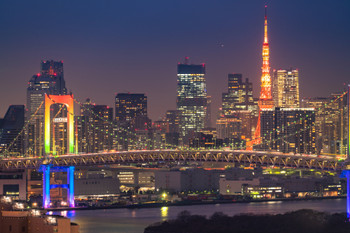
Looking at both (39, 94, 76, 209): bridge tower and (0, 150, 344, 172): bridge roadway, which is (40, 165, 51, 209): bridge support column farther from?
(0, 150, 344, 172): bridge roadway

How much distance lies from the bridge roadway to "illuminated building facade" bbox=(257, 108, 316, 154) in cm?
3602

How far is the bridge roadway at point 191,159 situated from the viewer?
147 feet

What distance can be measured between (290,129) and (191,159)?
157 feet

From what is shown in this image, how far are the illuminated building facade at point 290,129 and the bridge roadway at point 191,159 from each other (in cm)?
3602

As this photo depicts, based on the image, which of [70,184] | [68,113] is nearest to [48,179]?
[70,184]

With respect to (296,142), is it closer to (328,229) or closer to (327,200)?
(327,200)

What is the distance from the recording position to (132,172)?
281ft

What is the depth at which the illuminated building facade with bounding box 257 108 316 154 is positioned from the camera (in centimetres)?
9269

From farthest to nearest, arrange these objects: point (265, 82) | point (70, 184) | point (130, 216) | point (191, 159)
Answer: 1. point (265, 82)
2. point (70, 184)
3. point (130, 216)
4. point (191, 159)

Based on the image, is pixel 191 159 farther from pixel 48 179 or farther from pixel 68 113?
pixel 68 113

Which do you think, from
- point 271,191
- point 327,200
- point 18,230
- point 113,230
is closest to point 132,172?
point 271,191

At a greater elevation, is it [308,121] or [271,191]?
[308,121]

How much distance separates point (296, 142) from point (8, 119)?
29.1 m

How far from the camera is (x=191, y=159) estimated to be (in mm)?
50812
